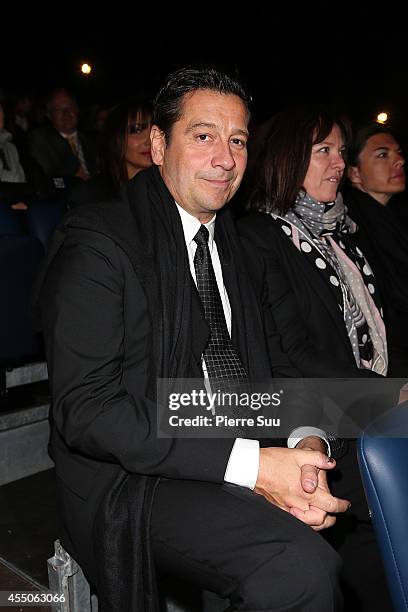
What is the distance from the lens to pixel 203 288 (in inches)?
54.8

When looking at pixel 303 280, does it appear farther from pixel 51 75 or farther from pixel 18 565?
pixel 51 75

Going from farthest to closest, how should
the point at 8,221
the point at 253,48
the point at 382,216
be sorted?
the point at 253,48, the point at 8,221, the point at 382,216

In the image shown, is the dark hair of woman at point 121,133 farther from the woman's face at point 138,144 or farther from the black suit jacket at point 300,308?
the black suit jacket at point 300,308

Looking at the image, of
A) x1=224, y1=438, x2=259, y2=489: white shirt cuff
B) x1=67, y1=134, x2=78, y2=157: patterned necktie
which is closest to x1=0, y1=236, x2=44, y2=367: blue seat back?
x1=224, y1=438, x2=259, y2=489: white shirt cuff

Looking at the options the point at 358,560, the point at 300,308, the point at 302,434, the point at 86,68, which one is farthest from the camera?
the point at 86,68

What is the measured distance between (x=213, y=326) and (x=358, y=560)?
76 centimetres

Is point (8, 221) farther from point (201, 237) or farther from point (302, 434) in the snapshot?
point (302, 434)

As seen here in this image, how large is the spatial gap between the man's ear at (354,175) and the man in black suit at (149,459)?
1528 mm

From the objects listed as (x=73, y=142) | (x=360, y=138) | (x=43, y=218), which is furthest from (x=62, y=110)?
(x=360, y=138)

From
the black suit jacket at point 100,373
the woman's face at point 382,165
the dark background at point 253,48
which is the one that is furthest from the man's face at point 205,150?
the dark background at point 253,48

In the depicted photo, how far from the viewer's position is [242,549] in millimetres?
1022

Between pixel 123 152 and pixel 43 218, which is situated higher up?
pixel 123 152

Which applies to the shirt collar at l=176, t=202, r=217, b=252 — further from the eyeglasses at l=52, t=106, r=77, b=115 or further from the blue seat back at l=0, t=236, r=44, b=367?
the eyeglasses at l=52, t=106, r=77, b=115

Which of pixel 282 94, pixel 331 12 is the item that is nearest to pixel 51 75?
pixel 282 94
